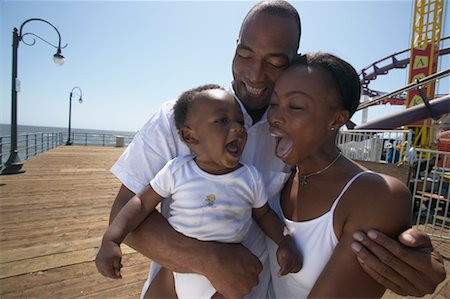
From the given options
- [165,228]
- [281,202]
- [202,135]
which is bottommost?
[165,228]

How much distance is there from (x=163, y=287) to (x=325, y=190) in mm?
1045

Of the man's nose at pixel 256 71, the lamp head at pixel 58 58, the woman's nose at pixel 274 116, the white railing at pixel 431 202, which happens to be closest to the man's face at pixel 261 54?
the man's nose at pixel 256 71

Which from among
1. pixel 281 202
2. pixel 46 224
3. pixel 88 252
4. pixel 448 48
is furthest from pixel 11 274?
pixel 448 48

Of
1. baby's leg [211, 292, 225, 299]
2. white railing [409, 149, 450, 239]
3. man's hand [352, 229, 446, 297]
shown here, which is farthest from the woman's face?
white railing [409, 149, 450, 239]

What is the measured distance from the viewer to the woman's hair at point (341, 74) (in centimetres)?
125

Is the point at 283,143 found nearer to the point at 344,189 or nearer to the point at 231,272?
the point at 344,189

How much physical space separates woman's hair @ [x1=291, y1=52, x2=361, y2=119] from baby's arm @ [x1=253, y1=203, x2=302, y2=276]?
712 millimetres

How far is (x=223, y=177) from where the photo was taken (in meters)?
1.48

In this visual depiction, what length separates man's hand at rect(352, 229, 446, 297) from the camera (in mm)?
954

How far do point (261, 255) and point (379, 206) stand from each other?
0.76 meters

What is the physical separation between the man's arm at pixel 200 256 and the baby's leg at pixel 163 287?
0.17 meters

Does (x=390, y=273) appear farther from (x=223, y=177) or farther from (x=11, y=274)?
(x=11, y=274)

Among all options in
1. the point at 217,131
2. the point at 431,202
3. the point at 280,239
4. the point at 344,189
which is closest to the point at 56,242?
the point at 217,131

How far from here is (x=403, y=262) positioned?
0.97 m
